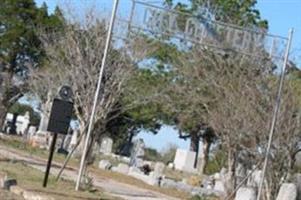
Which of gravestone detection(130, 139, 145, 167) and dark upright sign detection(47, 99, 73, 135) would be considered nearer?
dark upright sign detection(47, 99, 73, 135)

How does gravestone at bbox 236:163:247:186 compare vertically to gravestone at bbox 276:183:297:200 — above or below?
above

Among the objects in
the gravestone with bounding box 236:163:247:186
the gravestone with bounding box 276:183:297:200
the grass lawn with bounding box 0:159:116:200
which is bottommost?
the grass lawn with bounding box 0:159:116:200

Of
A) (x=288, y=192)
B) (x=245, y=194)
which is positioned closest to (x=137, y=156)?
(x=245, y=194)

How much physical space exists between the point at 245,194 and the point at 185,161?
31.2 metres

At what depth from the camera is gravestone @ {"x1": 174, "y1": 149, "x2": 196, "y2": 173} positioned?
52.5 metres

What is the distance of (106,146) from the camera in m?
61.1

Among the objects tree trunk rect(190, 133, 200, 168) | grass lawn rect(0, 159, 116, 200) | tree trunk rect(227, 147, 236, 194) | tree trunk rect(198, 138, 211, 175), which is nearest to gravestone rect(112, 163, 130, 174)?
tree trunk rect(227, 147, 236, 194)

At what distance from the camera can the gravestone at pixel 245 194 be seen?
22.0 m

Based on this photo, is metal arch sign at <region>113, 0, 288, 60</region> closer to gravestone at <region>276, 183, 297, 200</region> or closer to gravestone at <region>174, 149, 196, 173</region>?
gravestone at <region>276, 183, 297, 200</region>

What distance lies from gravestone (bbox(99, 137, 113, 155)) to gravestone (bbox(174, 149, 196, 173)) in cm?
607

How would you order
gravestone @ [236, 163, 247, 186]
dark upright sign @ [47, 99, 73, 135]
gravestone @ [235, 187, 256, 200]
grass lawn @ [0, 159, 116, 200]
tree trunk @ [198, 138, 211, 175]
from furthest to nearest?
1. tree trunk @ [198, 138, 211, 175]
2. gravestone @ [236, 163, 247, 186]
3. gravestone @ [235, 187, 256, 200]
4. dark upright sign @ [47, 99, 73, 135]
5. grass lawn @ [0, 159, 116, 200]

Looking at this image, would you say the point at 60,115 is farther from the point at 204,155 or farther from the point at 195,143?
the point at 195,143

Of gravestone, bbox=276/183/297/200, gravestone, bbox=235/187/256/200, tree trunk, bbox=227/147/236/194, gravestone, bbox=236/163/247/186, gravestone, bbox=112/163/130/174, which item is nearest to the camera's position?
gravestone, bbox=276/183/297/200

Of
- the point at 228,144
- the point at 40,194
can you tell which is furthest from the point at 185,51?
the point at 40,194
